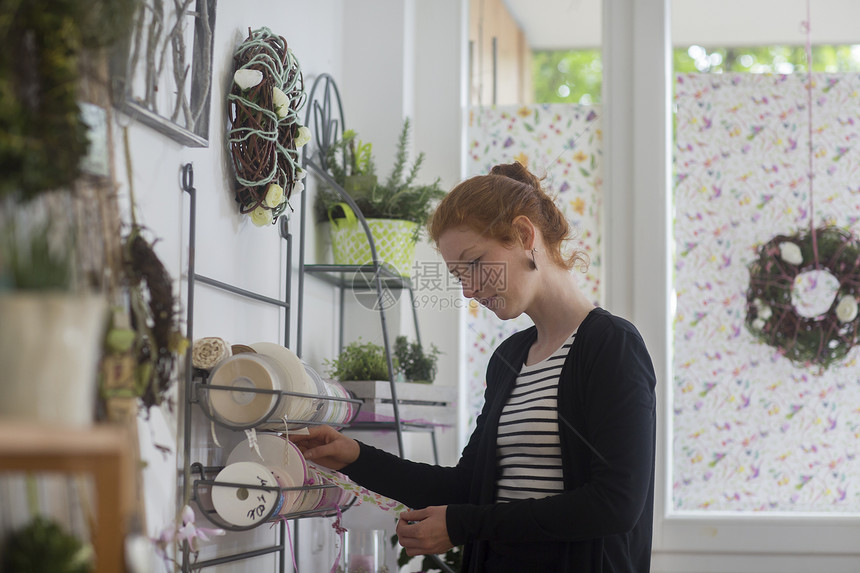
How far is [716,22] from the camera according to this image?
217 centimetres

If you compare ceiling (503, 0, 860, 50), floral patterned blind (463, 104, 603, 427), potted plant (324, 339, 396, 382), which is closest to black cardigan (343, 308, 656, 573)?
potted plant (324, 339, 396, 382)

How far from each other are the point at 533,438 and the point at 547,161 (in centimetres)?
106

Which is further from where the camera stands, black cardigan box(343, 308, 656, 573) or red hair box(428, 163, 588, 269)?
red hair box(428, 163, 588, 269)

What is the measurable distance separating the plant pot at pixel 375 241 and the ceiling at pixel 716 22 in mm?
788

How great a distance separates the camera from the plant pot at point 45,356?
575 mm

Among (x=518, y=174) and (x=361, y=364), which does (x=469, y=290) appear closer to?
(x=518, y=174)

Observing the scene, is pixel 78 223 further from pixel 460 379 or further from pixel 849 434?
pixel 849 434

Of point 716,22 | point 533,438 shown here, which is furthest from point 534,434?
point 716,22

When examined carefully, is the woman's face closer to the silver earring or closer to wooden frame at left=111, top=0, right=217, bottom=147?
the silver earring

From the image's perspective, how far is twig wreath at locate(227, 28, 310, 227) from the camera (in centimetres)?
128

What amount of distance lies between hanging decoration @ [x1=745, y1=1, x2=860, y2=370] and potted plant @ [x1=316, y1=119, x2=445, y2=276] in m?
0.83

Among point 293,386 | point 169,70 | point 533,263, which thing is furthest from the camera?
point 533,263

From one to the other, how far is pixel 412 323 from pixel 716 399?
0.75m

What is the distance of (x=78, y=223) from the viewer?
2.39ft
